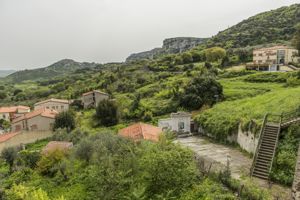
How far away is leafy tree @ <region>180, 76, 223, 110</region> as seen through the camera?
3859cm

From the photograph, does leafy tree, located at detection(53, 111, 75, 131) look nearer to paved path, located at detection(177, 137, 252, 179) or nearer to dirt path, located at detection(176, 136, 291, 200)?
dirt path, located at detection(176, 136, 291, 200)

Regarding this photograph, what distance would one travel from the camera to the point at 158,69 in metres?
83.1

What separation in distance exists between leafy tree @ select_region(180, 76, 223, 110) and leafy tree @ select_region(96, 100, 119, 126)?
11.2m

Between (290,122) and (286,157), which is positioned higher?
(290,122)

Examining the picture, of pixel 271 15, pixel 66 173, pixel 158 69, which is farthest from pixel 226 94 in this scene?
pixel 271 15

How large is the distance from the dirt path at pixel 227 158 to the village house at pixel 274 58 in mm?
39668

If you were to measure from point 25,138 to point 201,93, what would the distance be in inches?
1037

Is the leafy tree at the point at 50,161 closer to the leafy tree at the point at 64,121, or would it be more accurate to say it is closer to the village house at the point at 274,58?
the leafy tree at the point at 64,121

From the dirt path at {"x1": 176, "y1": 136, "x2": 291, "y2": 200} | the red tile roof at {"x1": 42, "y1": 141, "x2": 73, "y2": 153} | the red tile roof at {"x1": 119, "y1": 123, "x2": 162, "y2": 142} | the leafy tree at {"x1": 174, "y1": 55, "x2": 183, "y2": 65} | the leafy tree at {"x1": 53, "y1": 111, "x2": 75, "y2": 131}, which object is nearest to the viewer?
the dirt path at {"x1": 176, "y1": 136, "x2": 291, "y2": 200}

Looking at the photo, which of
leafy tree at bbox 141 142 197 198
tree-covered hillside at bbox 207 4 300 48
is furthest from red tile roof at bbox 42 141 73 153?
tree-covered hillside at bbox 207 4 300 48

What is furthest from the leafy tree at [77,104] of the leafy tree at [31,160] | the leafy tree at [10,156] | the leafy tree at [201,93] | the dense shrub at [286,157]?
the dense shrub at [286,157]

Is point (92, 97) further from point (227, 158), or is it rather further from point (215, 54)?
point (227, 158)

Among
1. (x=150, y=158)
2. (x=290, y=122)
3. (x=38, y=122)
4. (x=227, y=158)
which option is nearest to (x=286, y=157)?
(x=290, y=122)

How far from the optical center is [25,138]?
1690 inches
